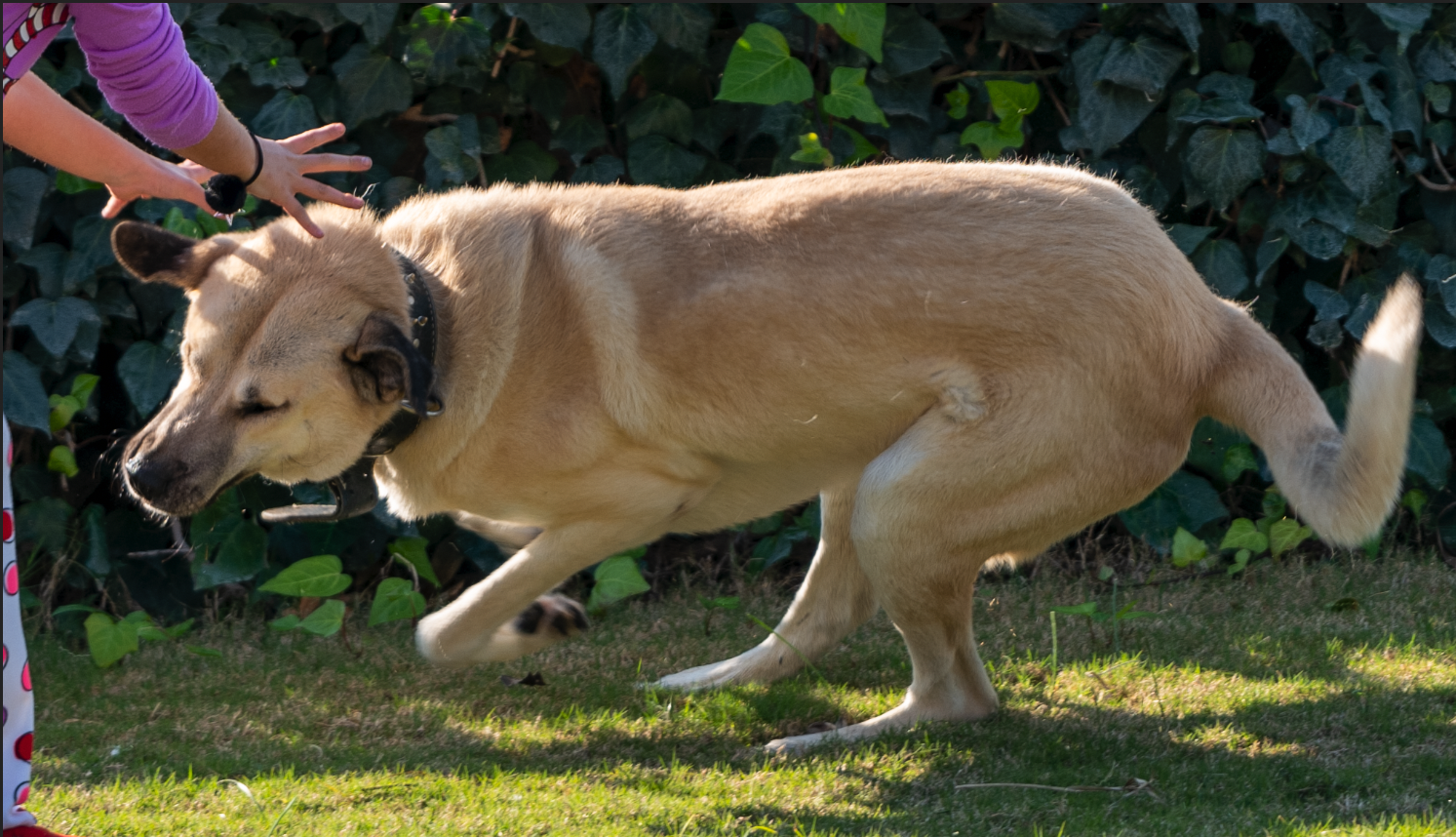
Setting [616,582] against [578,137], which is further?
[578,137]

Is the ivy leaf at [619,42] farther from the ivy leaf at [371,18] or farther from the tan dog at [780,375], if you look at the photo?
the tan dog at [780,375]

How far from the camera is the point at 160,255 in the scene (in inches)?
140

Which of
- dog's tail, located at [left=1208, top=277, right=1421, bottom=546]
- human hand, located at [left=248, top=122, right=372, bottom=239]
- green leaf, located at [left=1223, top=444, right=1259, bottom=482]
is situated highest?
human hand, located at [left=248, top=122, right=372, bottom=239]

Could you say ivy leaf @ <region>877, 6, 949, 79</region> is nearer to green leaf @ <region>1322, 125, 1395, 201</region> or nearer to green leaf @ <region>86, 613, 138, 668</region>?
green leaf @ <region>1322, 125, 1395, 201</region>

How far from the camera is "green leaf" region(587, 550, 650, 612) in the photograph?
14.8ft

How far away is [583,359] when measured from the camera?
3543 millimetres

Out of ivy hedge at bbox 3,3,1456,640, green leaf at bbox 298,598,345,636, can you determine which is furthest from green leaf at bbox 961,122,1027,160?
green leaf at bbox 298,598,345,636

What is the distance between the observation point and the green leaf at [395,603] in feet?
14.7

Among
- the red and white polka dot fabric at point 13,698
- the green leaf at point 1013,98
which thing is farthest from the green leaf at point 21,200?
the green leaf at point 1013,98

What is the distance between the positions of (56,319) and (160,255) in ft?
4.50

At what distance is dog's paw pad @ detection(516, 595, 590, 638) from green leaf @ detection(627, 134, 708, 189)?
1941 mm

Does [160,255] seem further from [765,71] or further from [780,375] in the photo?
[765,71]

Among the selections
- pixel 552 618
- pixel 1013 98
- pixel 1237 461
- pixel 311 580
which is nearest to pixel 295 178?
pixel 552 618

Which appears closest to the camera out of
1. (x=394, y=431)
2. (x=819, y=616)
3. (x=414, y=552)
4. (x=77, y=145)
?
(x=77, y=145)
